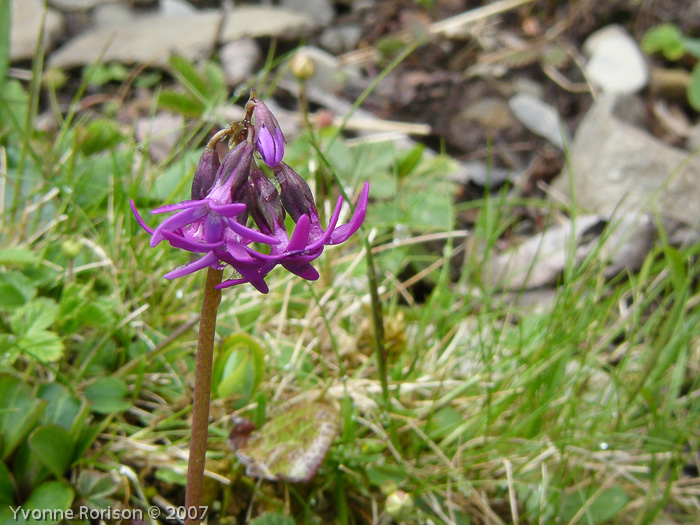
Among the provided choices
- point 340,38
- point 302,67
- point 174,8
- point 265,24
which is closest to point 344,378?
point 302,67

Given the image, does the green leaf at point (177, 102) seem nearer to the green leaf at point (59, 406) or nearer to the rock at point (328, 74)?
the green leaf at point (59, 406)

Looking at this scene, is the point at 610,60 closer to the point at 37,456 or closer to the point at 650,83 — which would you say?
the point at 650,83

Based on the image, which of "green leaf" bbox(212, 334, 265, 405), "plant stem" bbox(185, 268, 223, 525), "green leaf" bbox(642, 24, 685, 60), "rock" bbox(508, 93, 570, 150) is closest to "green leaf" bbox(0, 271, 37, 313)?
"green leaf" bbox(212, 334, 265, 405)

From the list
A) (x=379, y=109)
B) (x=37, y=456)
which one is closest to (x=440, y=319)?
(x=37, y=456)

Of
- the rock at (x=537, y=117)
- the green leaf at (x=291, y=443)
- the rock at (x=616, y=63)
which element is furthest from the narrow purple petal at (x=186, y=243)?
the rock at (x=616, y=63)

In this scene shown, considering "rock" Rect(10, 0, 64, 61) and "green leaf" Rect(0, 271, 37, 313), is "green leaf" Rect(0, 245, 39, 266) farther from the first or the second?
"rock" Rect(10, 0, 64, 61)

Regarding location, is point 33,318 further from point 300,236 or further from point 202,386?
point 300,236
